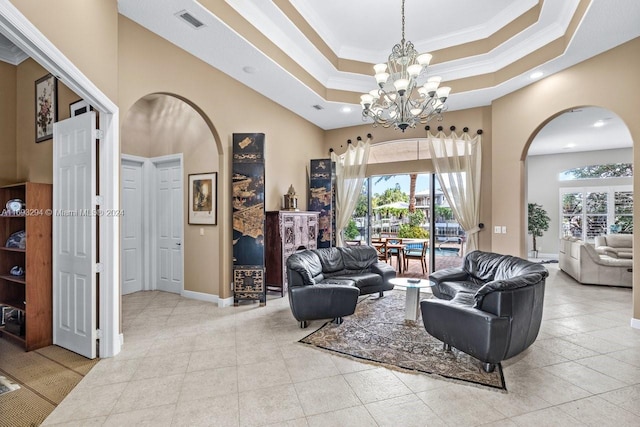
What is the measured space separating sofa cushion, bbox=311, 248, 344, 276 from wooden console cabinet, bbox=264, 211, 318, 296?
0.61m

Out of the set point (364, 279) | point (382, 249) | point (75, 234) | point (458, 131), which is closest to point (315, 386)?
point (364, 279)

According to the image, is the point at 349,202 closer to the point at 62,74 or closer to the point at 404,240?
the point at 404,240

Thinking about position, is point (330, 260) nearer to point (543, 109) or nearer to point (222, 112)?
point (222, 112)

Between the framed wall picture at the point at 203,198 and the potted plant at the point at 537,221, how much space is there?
974 centimetres

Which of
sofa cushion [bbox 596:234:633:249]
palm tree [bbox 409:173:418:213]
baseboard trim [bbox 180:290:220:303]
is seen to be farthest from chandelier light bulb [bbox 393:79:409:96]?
sofa cushion [bbox 596:234:633:249]

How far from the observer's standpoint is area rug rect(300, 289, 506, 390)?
9.19ft

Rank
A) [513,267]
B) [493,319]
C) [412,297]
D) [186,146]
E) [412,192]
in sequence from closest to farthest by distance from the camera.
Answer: [493,319], [513,267], [412,297], [186,146], [412,192]

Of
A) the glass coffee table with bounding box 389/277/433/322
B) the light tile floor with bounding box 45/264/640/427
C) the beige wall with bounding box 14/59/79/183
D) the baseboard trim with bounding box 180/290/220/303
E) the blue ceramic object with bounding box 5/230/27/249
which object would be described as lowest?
the light tile floor with bounding box 45/264/640/427

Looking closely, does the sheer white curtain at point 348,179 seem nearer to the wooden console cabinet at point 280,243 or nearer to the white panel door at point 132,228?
the wooden console cabinet at point 280,243

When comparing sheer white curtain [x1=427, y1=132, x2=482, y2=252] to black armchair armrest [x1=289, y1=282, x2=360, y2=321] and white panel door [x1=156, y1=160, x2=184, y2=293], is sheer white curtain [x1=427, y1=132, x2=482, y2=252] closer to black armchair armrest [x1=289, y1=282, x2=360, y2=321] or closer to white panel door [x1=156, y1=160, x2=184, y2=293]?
black armchair armrest [x1=289, y1=282, x2=360, y2=321]

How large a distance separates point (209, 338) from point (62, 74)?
2.85m

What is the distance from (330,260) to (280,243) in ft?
3.04

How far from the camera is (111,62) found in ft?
9.75

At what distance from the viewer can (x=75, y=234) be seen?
3162mm
